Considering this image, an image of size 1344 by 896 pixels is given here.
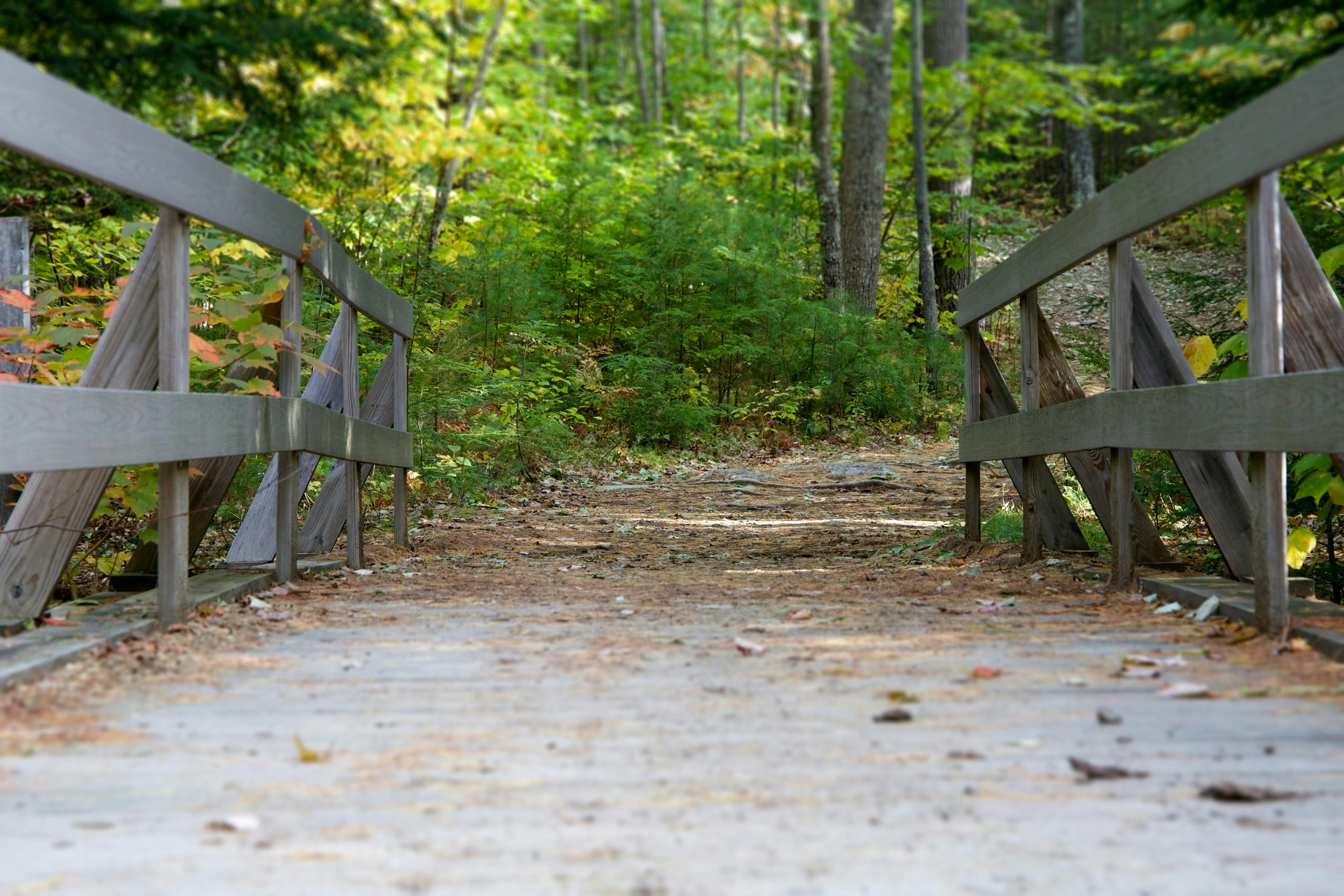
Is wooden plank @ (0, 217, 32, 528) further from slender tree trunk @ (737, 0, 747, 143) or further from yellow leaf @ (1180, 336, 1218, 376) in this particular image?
slender tree trunk @ (737, 0, 747, 143)

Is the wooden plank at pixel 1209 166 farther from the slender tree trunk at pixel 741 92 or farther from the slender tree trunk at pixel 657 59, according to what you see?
the slender tree trunk at pixel 657 59

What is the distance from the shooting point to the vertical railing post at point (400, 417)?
6.35m

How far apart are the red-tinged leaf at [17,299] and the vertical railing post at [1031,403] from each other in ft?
14.2

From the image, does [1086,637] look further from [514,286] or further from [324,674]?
[514,286]

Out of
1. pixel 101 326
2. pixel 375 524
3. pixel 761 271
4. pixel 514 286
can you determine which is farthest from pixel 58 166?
pixel 761 271

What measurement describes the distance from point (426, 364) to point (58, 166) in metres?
6.45

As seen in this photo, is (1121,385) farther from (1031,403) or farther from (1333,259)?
(1031,403)

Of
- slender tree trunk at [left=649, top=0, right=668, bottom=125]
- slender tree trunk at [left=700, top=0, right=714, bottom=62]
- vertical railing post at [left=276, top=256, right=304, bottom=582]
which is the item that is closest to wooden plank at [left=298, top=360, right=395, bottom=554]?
vertical railing post at [left=276, top=256, right=304, bottom=582]

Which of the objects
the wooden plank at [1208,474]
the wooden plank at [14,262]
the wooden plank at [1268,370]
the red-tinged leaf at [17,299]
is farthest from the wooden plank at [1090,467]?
the wooden plank at [14,262]

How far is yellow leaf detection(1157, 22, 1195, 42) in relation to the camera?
3111mm

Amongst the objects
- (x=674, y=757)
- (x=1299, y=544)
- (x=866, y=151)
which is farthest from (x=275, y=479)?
(x=866, y=151)

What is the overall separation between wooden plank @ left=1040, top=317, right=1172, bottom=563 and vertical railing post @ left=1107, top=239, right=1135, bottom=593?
28 centimetres

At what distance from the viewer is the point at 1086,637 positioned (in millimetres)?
3129

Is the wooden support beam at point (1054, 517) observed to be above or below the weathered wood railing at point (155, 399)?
below
